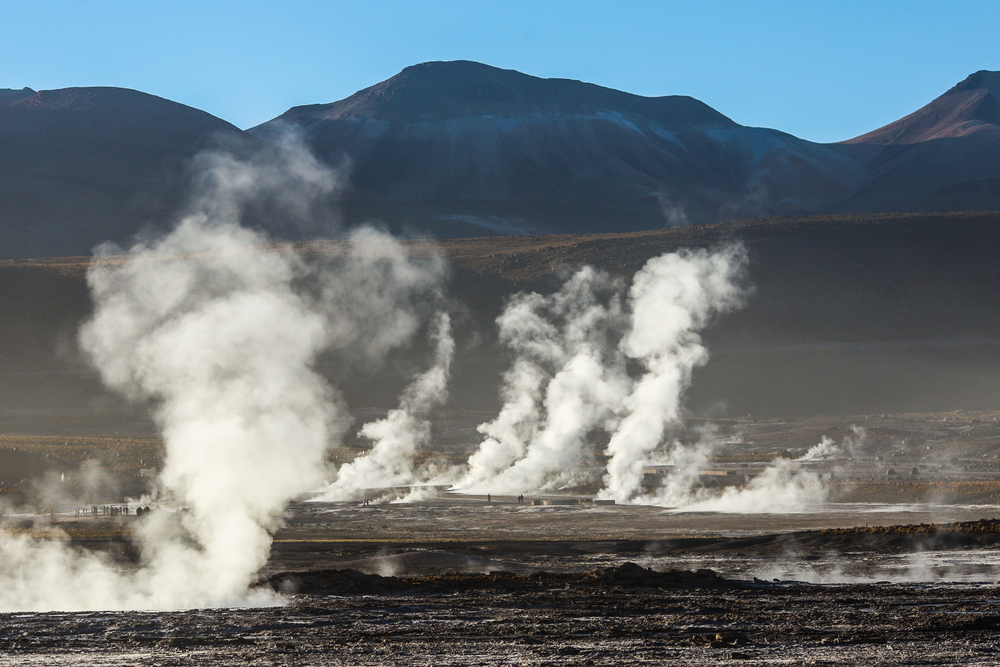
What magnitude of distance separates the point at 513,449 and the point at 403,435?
16.9 m

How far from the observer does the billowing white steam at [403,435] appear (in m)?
65.8

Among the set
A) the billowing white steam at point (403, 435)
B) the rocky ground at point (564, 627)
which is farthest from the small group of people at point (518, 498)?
the rocky ground at point (564, 627)

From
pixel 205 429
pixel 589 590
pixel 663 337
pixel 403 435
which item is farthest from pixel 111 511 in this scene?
pixel 663 337

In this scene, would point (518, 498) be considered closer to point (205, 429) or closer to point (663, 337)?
point (205, 429)

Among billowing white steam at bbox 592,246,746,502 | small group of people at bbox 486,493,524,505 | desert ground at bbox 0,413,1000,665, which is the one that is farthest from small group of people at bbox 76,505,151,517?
billowing white steam at bbox 592,246,746,502

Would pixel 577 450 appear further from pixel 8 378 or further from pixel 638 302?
pixel 8 378

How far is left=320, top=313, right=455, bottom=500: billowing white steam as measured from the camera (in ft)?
216

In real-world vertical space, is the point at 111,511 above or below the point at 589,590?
above

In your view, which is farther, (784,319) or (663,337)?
(784,319)

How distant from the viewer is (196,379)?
43.1 metres

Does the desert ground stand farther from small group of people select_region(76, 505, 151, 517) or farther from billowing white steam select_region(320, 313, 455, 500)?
billowing white steam select_region(320, 313, 455, 500)

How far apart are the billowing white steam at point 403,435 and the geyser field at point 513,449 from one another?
1.51 feet

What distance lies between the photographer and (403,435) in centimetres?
8425

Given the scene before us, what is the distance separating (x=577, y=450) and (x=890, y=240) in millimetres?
89714
